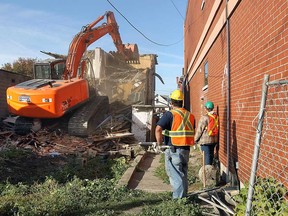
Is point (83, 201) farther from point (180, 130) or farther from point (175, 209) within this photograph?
point (180, 130)

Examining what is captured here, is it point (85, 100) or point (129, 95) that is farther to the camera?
point (129, 95)

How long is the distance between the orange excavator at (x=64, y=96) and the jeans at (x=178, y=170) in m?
7.55

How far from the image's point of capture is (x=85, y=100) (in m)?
14.2

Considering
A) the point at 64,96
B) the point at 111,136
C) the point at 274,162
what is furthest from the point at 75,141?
the point at 274,162

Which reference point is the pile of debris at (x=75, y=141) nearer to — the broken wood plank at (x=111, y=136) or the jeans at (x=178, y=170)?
the broken wood plank at (x=111, y=136)

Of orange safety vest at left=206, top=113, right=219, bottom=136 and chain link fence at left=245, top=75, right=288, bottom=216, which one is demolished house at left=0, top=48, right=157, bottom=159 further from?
chain link fence at left=245, top=75, right=288, bottom=216

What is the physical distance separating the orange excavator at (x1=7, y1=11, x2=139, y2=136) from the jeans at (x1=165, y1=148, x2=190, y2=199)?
7.55 metres

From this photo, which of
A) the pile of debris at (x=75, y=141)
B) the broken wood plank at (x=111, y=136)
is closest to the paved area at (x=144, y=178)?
the pile of debris at (x=75, y=141)

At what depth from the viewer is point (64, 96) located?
12289 mm

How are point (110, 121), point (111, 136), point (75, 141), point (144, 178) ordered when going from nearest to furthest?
point (144, 178), point (75, 141), point (111, 136), point (110, 121)

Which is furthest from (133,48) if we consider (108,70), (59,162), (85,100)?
(59,162)

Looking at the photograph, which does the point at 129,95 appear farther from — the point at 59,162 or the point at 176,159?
the point at 176,159

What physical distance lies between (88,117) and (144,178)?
5.69 metres

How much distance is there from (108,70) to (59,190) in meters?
15.8
